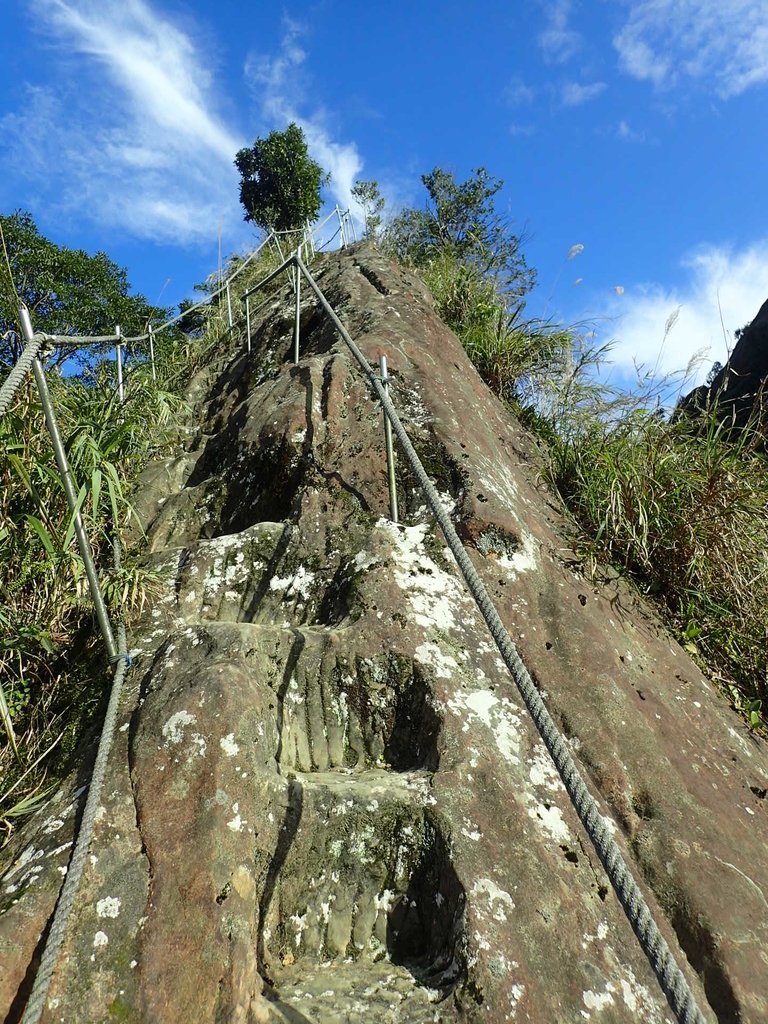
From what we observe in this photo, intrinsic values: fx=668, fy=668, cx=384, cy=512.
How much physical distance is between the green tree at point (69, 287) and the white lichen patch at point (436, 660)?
11.8 metres

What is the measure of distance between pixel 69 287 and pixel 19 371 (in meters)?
13.3

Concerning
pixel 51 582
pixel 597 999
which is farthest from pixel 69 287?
pixel 597 999

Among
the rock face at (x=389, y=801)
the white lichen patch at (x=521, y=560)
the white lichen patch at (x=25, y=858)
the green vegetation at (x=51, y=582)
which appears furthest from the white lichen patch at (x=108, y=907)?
the white lichen patch at (x=521, y=560)

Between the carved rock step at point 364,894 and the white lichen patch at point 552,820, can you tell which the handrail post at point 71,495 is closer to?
the carved rock step at point 364,894

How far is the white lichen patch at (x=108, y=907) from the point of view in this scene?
154cm

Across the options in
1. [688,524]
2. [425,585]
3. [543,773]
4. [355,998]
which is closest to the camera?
[355,998]

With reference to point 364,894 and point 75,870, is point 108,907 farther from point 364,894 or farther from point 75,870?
point 364,894

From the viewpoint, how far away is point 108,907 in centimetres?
155

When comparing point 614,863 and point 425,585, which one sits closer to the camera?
point 614,863

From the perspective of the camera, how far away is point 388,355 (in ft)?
12.3

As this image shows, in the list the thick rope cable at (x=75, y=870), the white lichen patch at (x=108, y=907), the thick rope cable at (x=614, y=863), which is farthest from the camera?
the white lichen patch at (x=108, y=907)

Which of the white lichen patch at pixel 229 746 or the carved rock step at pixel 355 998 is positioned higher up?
the white lichen patch at pixel 229 746

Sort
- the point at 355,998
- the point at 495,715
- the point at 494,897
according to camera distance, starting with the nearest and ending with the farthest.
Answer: the point at 355,998 → the point at 494,897 → the point at 495,715

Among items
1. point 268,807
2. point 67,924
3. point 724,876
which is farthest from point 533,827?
point 67,924
